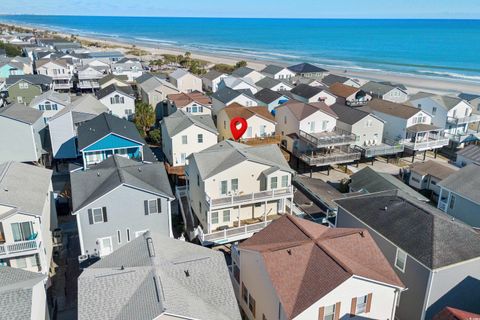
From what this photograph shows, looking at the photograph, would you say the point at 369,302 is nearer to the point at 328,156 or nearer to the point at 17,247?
the point at 17,247

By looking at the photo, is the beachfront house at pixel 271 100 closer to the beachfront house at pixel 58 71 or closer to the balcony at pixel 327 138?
the balcony at pixel 327 138

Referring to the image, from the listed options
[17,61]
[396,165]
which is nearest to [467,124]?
[396,165]

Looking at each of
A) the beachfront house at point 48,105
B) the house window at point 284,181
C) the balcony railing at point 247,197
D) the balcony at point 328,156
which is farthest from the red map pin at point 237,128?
the beachfront house at point 48,105

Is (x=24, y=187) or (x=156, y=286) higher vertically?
(x=24, y=187)

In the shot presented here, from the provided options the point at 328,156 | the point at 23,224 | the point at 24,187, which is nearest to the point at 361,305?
the point at 23,224

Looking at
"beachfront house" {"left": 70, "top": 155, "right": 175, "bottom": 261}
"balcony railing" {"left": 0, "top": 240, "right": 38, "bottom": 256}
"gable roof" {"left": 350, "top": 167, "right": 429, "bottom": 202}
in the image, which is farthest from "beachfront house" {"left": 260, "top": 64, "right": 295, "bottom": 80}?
"balcony railing" {"left": 0, "top": 240, "right": 38, "bottom": 256}

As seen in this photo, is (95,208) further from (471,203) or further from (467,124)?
(467,124)
